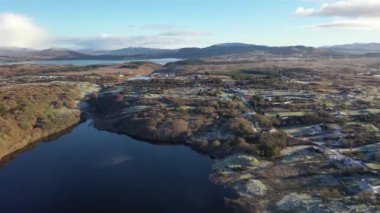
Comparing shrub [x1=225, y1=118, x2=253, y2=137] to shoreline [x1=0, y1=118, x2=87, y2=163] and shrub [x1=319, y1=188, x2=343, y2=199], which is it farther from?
shoreline [x1=0, y1=118, x2=87, y2=163]

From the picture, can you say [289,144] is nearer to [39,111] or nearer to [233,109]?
[233,109]

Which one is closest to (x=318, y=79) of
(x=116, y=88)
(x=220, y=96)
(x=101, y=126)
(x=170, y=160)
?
(x=220, y=96)

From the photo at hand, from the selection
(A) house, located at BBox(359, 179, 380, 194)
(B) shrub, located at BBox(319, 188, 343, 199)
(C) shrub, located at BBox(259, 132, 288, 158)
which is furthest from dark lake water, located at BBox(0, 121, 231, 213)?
(A) house, located at BBox(359, 179, 380, 194)

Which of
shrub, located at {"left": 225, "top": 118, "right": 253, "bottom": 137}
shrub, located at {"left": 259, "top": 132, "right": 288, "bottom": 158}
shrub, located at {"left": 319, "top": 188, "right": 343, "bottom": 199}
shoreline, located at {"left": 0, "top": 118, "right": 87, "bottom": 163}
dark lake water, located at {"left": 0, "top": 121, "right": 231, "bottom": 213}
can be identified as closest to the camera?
shrub, located at {"left": 319, "top": 188, "right": 343, "bottom": 199}

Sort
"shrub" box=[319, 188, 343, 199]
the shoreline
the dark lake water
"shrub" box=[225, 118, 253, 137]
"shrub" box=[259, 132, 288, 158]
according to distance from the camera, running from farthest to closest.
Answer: "shrub" box=[225, 118, 253, 137] < the shoreline < "shrub" box=[259, 132, 288, 158] < the dark lake water < "shrub" box=[319, 188, 343, 199]

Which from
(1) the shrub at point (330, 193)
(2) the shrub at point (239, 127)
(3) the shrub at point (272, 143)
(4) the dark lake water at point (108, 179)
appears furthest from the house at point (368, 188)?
(2) the shrub at point (239, 127)

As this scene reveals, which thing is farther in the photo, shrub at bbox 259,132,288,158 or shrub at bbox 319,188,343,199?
shrub at bbox 259,132,288,158

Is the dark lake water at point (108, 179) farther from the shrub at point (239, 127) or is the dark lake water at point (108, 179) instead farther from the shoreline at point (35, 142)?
the shrub at point (239, 127)

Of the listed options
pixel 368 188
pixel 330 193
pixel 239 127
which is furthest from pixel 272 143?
pixel 368 188
